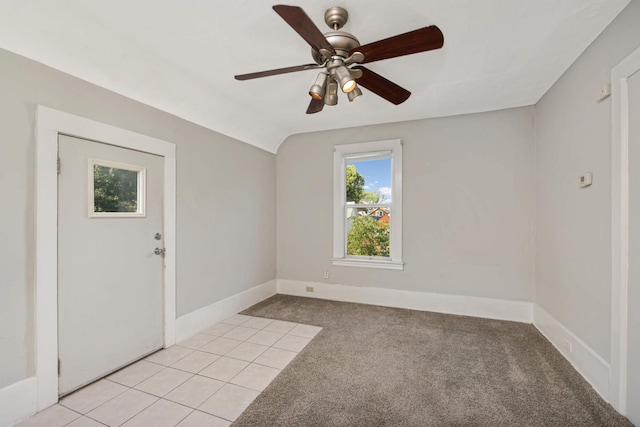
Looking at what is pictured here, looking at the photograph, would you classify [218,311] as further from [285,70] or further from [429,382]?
[285,70]

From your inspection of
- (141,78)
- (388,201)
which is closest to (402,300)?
(388,201)

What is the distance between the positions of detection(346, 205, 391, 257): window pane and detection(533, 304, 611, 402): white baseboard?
6.17 ft

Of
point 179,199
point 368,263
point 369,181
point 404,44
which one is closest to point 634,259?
point 404,44

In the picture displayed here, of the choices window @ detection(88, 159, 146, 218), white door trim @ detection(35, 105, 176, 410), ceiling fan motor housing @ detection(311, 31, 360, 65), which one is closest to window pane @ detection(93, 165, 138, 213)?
window @ detection(88, 159, 146, 218)

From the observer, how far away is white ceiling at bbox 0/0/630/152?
5.66ft

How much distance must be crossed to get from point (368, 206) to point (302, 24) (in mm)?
2879

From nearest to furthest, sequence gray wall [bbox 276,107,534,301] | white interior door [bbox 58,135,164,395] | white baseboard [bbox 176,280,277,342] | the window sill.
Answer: white interior door [bbox 58,135,164,395]
white baseboard [bbox 176,280,277,342]
gray wall [bbox 276,107,534,301]
the window sill

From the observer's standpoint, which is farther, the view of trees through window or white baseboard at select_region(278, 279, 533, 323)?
the view of trees through window

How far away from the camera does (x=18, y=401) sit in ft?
5.71

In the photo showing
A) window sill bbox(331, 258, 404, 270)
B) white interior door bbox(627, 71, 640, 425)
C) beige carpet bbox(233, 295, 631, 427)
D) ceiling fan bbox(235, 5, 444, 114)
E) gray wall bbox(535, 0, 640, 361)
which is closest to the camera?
→ ceiling fan bbox(235, 5, 444, 114)

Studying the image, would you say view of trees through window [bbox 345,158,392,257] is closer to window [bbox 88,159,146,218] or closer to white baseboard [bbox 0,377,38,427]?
window [bbox 88,159,146,218]

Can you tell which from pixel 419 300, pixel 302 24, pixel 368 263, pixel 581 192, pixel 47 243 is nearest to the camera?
pixel 302 24

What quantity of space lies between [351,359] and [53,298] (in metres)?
2.31

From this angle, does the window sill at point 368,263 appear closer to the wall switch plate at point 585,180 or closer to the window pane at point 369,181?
the window pane at point 369,181
